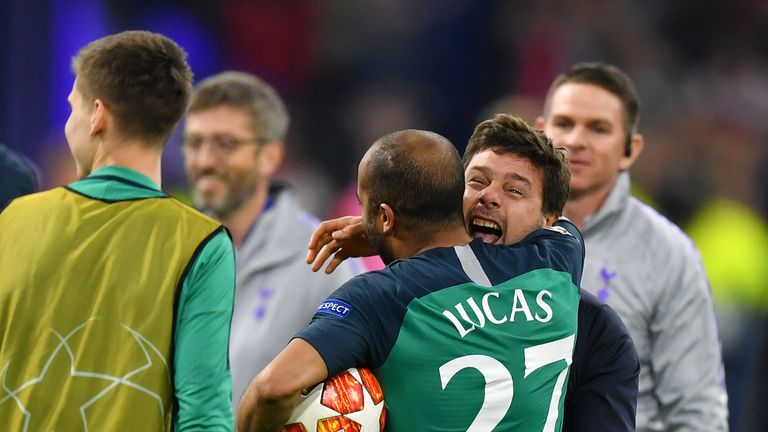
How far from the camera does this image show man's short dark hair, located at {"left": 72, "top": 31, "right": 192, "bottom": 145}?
124 inches

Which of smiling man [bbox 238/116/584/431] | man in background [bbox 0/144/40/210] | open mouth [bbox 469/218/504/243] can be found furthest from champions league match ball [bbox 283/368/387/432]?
man in background [bbox 0/144/40/210]

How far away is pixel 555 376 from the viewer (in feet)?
10.3

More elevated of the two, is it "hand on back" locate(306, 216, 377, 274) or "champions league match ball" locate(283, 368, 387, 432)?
"hand on back" locate(306, 216, 377, 274)

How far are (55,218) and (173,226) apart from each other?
11.8 inches

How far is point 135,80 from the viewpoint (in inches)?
124

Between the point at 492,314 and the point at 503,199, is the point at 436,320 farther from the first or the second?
the point at 503,199

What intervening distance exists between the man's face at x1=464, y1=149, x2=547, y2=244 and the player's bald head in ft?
0.85

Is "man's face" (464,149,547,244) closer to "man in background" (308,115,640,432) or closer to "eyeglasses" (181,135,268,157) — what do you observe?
"man in background" (308,115,640,432)

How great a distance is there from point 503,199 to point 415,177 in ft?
1.30

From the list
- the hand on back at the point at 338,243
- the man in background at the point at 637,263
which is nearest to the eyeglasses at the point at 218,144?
the man in background at the point at 637,263

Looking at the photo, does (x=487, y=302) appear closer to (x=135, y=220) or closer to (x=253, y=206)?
(x=135, y=220)

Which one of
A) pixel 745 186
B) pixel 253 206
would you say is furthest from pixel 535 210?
pixel 745 186

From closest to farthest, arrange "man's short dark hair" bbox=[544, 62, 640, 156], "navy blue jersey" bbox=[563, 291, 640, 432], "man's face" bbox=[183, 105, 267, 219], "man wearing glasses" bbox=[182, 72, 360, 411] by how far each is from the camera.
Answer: "navy blue jersey" bbox=[563, 291, 640, 432] → "man's short dark hair" bbox=[544, 62, 640, 156] → "man wearing glasses" bbox=[182, 72, 360, 411] → "man's face" bbox=[183, 105, 267, 219]

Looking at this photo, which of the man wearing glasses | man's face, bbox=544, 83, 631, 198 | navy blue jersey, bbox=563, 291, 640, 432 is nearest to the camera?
navy blue jersey, bbox=563, 291, 640, 432
